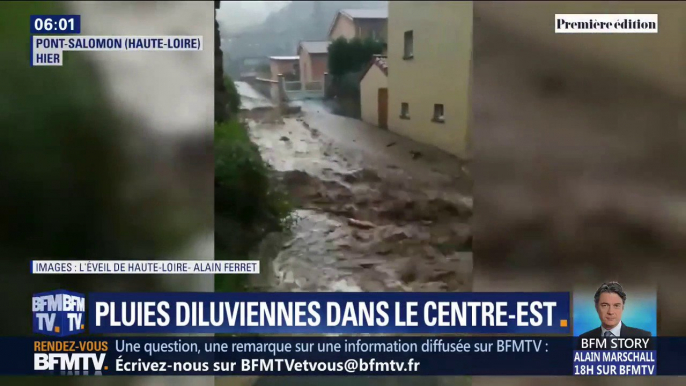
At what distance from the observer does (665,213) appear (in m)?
2.46

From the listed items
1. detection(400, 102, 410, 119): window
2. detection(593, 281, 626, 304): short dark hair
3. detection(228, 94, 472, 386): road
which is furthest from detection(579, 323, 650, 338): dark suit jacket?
detection(400, 102, 410, 119): window

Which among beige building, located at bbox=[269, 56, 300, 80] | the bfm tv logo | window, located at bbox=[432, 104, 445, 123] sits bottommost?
the bfm tv logo

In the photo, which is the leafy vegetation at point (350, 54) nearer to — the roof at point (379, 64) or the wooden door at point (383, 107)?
the roof at point (379, 64)

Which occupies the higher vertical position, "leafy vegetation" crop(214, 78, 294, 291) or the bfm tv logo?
"leafy vegetation" crop(214, 78, 294, 291)

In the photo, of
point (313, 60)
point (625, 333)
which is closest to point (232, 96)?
point (313, 60)

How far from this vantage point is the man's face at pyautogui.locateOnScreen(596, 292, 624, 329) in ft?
8.17

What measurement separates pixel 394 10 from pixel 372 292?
1336 millimetres

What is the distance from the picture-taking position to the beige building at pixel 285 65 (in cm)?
246

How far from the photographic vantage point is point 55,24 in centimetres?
245

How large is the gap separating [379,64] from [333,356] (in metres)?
1.42

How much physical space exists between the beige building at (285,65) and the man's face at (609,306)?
70.9 inches

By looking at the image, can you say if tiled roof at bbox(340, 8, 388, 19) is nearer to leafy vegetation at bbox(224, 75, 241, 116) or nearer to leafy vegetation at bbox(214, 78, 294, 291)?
leafy vegetation at bbox(224, 75, 241, 116)

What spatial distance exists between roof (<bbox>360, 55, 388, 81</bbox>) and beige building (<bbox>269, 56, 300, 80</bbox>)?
1.03ft

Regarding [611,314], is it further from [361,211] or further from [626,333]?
[361,211]
